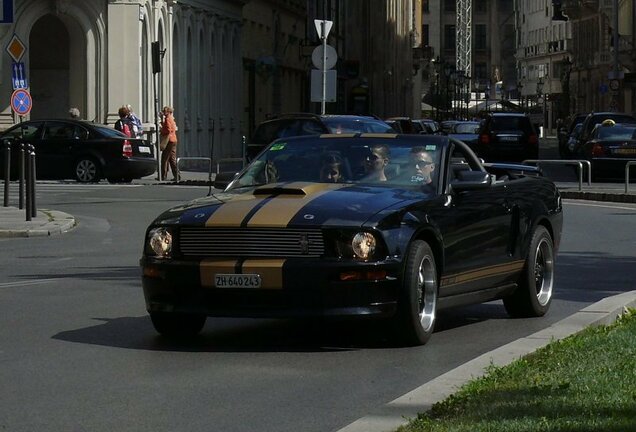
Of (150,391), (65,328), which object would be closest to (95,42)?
(65,328)

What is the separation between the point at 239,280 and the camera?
36.1 feet

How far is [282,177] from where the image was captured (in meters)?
12.5

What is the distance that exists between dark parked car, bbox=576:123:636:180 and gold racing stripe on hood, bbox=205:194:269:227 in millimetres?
31916

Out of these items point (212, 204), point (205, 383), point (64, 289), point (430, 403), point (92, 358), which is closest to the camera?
point (430, 403)

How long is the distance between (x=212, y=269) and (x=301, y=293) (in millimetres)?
574

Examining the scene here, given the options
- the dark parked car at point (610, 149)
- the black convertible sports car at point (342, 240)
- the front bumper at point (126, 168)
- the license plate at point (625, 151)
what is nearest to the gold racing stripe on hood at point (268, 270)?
the black convertible sports car at point (342, 240)

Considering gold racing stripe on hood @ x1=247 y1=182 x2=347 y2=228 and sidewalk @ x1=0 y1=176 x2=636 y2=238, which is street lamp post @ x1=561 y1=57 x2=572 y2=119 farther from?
gold racing stripe on hood @ x1=247 y1=182 x2=347 y2=228

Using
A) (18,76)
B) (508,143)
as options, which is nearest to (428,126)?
(508,143)

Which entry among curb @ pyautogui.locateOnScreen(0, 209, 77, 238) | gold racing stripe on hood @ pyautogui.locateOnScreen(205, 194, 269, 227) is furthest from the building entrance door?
gold racing stripe on hood @ pyautogui.locateOnScreen(205, 194, 269, 227)

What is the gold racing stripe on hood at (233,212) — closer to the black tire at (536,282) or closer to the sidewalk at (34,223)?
the black tire at (536,282)

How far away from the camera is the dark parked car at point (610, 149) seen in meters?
43.1

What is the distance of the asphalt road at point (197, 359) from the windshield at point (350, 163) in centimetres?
104

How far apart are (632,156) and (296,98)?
40112 mm

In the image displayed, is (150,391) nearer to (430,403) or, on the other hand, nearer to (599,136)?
(430,403)
